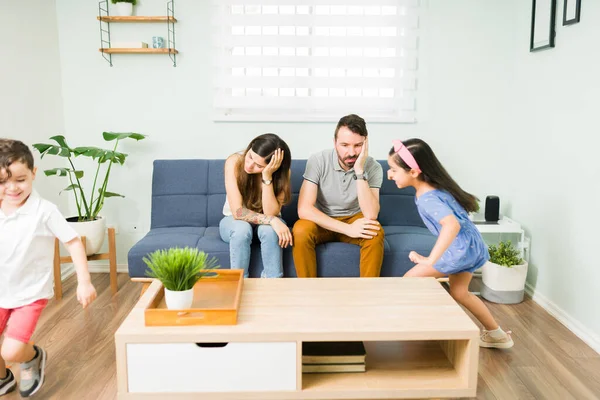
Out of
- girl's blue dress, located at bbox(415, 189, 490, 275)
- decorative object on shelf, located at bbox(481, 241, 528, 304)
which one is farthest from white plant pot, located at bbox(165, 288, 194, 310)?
decorative object on shelf, located at bbox(481, 241, 528, 304)

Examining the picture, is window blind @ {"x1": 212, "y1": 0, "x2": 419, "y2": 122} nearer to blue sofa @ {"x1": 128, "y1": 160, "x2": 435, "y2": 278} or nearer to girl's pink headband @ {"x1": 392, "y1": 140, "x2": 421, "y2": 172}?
blue sofa @ {"x1": 128, "y1": 160, "x2": 435, "y2": 278}

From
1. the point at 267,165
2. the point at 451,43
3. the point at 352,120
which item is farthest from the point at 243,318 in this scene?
the point at 451,43

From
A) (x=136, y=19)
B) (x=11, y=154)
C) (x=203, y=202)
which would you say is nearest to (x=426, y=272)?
(x=203, y=202)

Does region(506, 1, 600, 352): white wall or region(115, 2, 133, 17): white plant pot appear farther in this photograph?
region(115, 2, 133, 17): white plant pot

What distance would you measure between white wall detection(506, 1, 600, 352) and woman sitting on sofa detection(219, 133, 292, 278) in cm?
146

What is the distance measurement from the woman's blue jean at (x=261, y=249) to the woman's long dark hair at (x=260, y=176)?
0.21m

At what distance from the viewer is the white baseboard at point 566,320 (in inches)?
97.3

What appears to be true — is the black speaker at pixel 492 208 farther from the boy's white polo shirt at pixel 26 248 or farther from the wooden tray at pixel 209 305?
the boy's white polo shirt at pixel 26 248

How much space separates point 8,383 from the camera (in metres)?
2.02

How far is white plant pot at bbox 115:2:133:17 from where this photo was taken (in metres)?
3.30

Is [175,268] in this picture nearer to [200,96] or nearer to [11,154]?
[11,154]

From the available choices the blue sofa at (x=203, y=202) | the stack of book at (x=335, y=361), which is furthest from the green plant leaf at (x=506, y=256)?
the stack of book at (x=335, y=361)

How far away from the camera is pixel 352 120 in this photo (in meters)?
2.72

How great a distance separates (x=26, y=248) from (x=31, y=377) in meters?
0.50
